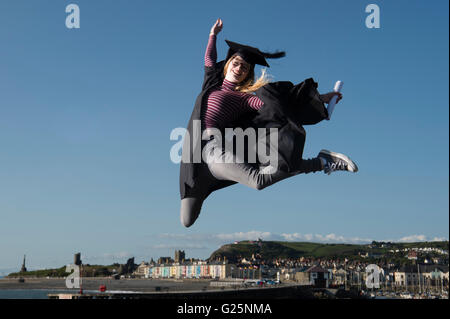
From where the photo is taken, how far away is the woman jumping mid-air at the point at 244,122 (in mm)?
5559

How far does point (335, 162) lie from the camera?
236 inches

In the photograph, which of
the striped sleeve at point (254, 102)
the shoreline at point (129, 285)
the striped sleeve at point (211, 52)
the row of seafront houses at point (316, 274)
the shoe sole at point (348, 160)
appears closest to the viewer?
the shoe sole at point (348, 160)

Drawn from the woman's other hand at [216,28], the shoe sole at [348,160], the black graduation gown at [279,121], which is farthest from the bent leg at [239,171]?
the woman's other hand at [216,28]

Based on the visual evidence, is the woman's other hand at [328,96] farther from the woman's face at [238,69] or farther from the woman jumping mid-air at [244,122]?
the woman's face at [238,69]

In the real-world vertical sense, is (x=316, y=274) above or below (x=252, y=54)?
below

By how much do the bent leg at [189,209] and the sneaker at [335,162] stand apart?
1.74 metres

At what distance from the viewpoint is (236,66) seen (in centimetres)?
634

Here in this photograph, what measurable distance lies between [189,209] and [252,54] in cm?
224

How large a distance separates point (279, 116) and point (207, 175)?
1197mm

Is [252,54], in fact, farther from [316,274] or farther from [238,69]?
[316,274]

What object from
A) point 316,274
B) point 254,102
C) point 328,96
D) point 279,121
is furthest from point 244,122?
point 316,274

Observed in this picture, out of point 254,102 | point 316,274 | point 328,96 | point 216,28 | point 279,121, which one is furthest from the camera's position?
point 316,274
